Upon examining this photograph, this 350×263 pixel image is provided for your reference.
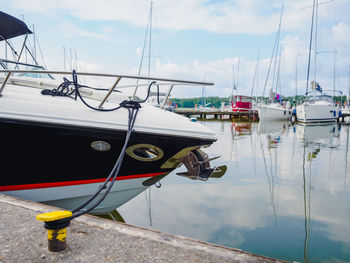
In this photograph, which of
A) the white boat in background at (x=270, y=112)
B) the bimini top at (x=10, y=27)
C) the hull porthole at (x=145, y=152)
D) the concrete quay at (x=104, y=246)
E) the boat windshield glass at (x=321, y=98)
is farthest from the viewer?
the white boat in background at (x=270, y=112)

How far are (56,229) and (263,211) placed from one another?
313cm

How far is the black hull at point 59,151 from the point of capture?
2908 millimetres

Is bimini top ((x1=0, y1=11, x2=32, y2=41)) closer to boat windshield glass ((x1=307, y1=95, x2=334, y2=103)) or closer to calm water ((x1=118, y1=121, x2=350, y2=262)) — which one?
calm water ((x1=118, y1=121, x2=350, y2=262))

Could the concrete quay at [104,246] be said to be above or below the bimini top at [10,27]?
below

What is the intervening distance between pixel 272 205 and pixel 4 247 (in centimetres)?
367

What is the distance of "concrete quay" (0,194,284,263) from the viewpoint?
72.6 inches

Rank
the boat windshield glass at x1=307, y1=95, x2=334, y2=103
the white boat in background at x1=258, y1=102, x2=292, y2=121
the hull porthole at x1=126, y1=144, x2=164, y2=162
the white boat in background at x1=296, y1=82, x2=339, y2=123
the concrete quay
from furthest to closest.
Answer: the white boat in background at x1=258, y1=102, x2=292, y2=121 → the boat windshield glass at x1=307, y1=95, x2=334, y2=103 → the white boat in background at x1=296, y1=82, x2=339, y2=123 → the hull porthole at x1=126, y1=144, x2=164, y2=162 → the concrete quay

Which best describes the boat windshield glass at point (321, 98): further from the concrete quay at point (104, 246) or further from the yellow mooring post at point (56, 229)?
the yellow mooring post at point (56, 229)

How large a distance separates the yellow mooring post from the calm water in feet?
5.93

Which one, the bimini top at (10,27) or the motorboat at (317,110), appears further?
the motorboat at (317,110)

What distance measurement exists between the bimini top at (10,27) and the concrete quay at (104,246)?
3.85 m

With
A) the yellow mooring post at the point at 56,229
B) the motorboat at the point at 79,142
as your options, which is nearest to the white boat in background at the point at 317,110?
the motorboat at the point at 79,142

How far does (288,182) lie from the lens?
5.61 meters

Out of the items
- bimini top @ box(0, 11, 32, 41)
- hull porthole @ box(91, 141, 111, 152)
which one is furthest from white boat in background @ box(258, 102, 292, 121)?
hull porthole @ box(91, 141, 111, 152)
